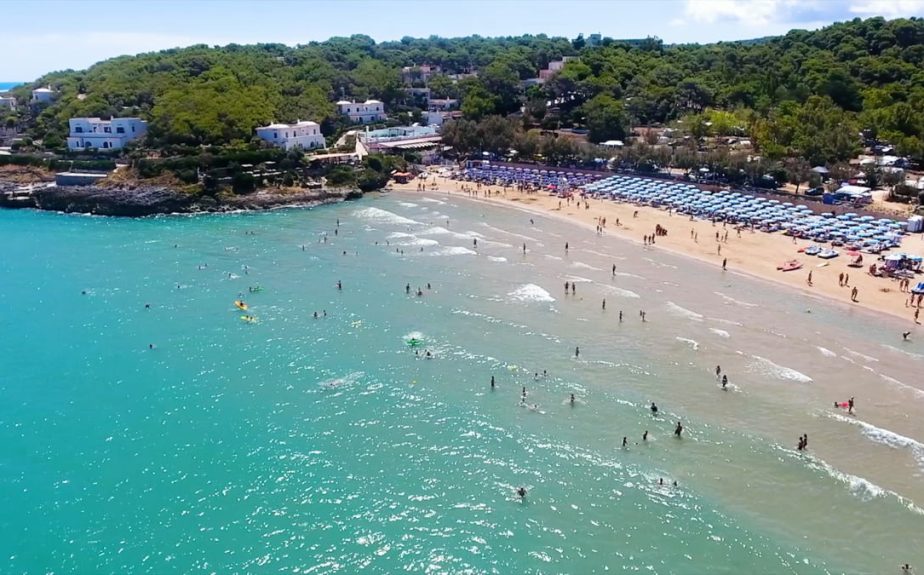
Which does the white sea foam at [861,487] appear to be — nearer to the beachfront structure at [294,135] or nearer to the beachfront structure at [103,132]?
the beachfront structure at [294,135]

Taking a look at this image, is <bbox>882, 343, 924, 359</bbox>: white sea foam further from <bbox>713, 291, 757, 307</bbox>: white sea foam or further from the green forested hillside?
the green forested hillside

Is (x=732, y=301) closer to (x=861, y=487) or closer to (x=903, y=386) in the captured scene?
(x=903, y=386)

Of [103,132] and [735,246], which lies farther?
[103,132]

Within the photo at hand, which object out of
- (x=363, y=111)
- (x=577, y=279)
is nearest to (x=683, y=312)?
(x=577, y=279)

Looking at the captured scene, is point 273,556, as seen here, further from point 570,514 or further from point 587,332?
point 587,332

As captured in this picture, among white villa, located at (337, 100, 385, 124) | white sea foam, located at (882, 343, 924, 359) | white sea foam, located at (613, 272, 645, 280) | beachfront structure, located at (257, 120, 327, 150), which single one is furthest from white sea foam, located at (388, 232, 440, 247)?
white villa, located at (337, 100, 385, 124)

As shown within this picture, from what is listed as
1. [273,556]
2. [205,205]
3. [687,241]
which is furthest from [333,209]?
[273,556]
